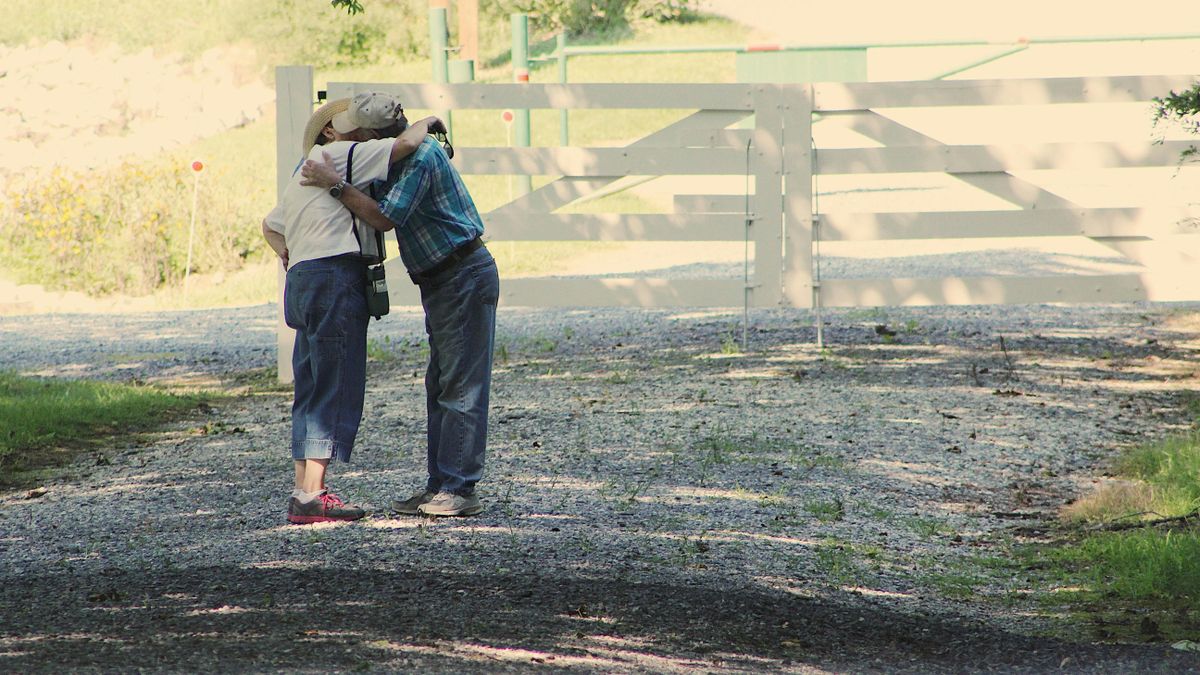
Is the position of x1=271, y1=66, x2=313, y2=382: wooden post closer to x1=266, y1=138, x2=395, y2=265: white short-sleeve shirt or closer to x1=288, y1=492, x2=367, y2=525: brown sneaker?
x1=288, y1=492, x2=367, y2=525: brown sneaker

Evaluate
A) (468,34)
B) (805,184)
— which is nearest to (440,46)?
(468,34)

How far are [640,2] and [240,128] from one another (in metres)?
11.5

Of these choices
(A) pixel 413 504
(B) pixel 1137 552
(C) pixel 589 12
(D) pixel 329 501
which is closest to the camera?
(B) pixel 1137 552

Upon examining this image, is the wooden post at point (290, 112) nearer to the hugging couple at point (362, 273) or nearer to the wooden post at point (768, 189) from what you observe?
the wooden post at point (768, 189)

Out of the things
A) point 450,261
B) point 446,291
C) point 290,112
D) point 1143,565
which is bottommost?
point 1143,565

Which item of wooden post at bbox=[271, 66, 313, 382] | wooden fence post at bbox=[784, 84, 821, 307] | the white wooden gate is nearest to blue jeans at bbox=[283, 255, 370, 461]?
wooden post at bbox=[271, 66, 313, 382]

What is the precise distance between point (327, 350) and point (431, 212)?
60cm

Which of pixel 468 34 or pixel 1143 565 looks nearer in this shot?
pixel 1143 565

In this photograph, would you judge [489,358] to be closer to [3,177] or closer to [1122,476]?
[1122,476]

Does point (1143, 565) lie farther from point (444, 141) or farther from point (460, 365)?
point (444, 141)

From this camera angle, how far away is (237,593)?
448 cm

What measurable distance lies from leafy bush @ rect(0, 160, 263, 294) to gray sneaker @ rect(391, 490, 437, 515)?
1174 centimetres

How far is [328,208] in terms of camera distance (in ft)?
16.7

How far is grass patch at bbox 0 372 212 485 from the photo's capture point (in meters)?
7.39
